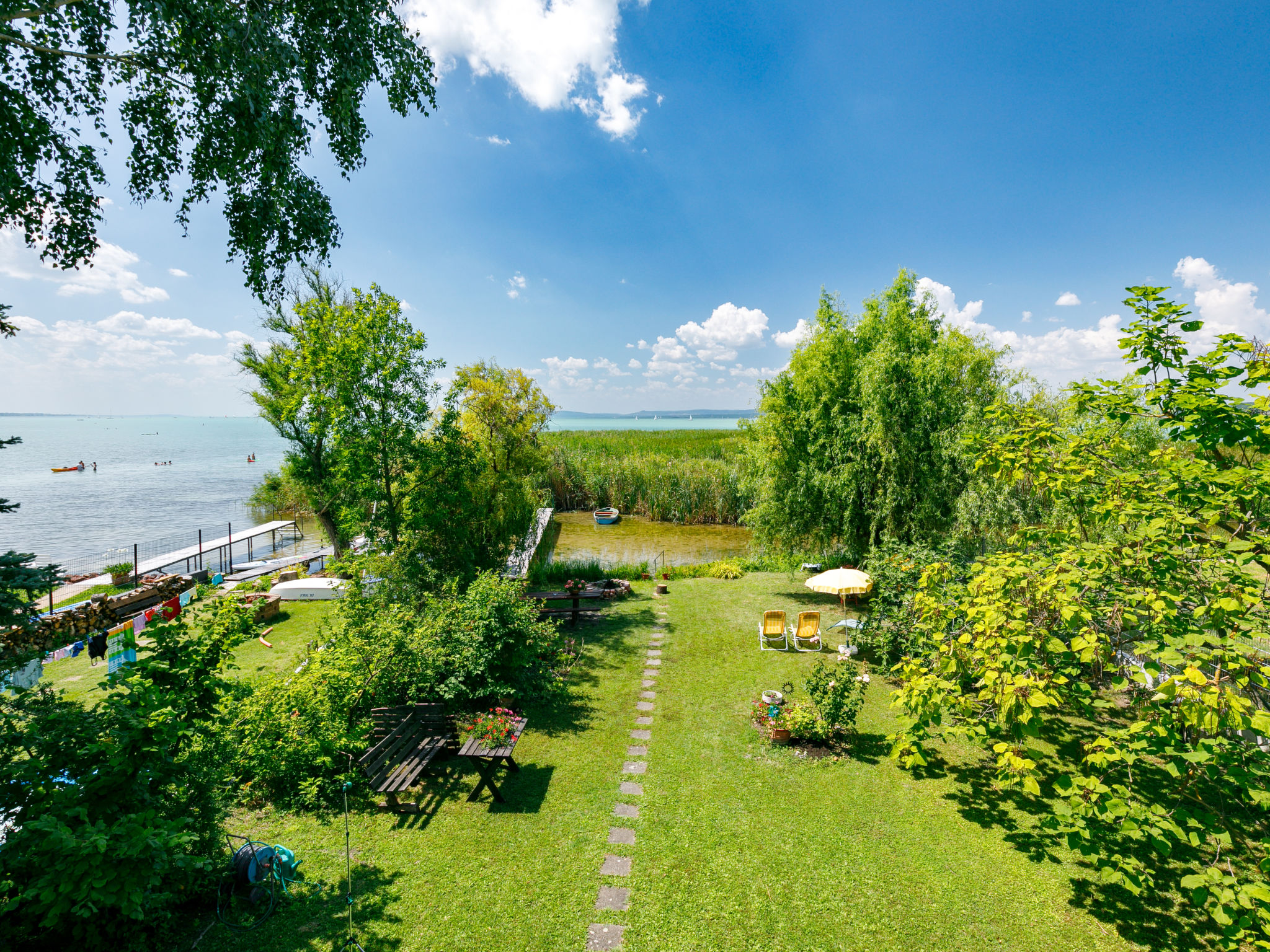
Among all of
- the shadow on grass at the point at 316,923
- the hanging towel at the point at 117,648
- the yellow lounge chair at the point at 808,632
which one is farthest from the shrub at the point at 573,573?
the shadow on grass at the point at 316,923

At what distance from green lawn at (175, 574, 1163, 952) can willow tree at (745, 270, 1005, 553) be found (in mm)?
6326

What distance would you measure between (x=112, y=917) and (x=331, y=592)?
12812 mm

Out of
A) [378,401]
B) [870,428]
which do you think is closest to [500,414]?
[378,401]

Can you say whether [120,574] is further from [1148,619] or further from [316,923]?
[1148,619]

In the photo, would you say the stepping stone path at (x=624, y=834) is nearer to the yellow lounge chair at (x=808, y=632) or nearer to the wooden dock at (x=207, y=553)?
the yellow lounge chair at (x=808, y=632)

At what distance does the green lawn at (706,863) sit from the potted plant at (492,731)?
74cm

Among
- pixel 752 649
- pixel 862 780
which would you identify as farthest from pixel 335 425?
pixel 862 780

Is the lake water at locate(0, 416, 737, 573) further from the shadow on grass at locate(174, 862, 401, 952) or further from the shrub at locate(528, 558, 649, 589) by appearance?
the shrub at locate(528, 558, 649, 589)

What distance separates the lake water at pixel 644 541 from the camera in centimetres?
2394

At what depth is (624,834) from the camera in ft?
20.1

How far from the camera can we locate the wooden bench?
6539mm

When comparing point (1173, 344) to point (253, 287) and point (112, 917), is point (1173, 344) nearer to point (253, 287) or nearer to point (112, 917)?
point (112, 917)

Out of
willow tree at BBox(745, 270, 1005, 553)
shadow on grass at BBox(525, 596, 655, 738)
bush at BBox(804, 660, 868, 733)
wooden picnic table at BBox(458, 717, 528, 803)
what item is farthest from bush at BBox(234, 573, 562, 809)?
willow tree at BBox(745, 270, 1005, 553)

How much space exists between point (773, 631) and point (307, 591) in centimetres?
1385
